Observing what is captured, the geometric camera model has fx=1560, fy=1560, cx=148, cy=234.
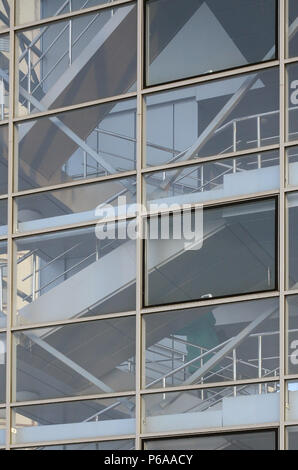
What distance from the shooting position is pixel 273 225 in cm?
1655

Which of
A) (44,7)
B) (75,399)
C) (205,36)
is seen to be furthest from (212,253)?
(44,7)

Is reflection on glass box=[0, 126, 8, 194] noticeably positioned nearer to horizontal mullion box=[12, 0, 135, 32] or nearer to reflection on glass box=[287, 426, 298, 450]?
horizontal mullion box=[12, 0, 135, 32]

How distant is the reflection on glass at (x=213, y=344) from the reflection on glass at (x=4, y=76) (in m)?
3.47

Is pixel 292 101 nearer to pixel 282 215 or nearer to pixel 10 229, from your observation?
pixel 282 215

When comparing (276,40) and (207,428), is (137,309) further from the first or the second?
(276,40)

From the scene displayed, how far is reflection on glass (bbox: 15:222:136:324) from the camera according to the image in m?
17.4

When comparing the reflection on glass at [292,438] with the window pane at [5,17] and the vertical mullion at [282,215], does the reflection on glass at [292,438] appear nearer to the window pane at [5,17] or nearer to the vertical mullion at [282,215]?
the vertical mullion at [282,215]

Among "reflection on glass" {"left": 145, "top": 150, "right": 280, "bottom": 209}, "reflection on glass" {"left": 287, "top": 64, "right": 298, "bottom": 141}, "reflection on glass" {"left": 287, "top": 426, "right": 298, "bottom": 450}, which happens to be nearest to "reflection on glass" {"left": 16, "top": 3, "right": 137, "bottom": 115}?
Result: "reflection on glass" {"left": 145, "top": 150, "right": 280, "bottom": 209}

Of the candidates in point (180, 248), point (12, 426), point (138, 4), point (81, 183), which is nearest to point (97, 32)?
point (138, 4)

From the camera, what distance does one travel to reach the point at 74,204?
58.8 feet

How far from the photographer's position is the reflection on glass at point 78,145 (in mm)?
17812

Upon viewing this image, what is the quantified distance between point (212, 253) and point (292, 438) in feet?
7.47
